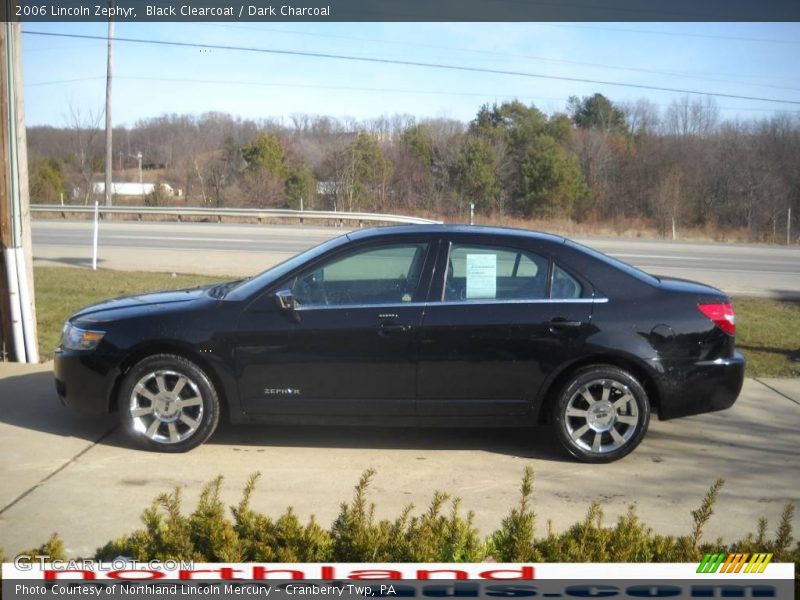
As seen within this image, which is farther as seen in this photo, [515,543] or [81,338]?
[81,338]

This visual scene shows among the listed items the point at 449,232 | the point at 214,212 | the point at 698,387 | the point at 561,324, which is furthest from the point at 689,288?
the point at 214,212

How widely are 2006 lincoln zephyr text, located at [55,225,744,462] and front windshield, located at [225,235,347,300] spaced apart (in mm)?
38

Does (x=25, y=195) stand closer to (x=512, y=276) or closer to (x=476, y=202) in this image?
(x=512, y=276)

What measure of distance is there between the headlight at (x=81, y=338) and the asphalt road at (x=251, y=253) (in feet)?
34.4

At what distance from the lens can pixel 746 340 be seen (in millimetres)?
11008

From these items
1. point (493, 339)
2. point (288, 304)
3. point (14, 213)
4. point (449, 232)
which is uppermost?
point (14, 213)

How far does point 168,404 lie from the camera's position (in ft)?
19.9

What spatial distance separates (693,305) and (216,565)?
13.5 feet

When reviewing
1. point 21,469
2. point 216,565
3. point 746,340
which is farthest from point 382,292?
point 746,340

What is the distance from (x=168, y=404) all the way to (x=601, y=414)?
3.01 m

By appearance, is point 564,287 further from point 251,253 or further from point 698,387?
point 251,253

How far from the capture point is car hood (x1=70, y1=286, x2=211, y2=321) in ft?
20.7

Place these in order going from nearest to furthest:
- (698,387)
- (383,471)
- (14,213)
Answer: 1. (383,471)
2. (698,387)
3. (14,213)

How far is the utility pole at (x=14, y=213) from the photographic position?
854cm
